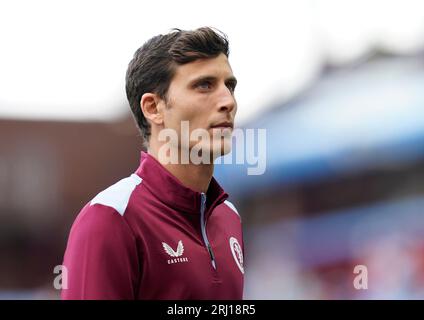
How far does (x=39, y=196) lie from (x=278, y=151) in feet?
10.9

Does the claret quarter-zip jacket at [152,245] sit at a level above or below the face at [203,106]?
below

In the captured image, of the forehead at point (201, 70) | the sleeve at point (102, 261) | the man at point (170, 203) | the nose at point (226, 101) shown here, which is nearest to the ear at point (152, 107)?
the man at point (170, 203)

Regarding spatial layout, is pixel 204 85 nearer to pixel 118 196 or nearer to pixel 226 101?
pixel 226 101

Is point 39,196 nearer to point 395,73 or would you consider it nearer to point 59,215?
point 59,215

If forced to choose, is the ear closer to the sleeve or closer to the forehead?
the forehead

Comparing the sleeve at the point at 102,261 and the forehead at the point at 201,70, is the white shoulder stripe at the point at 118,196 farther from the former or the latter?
the forehead at the point at 201,70

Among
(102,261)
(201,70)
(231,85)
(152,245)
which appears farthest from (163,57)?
(102,261)

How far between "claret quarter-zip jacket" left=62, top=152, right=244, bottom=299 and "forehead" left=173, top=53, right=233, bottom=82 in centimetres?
33

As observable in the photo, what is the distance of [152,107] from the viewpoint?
2385 millimetres

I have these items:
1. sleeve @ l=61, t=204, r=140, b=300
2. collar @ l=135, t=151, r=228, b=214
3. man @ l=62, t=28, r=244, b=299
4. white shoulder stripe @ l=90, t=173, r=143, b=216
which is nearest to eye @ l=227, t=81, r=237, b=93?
man @ l=62, t=28, r=244, b=299

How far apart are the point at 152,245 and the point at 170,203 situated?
0.23 metres

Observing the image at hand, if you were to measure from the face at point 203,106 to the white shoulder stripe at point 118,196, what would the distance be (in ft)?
0.80

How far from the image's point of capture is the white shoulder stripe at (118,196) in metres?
2.08
